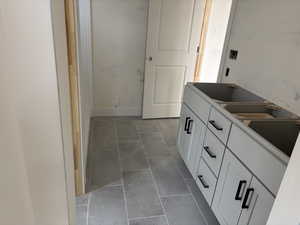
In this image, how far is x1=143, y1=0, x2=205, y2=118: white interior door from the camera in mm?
3057

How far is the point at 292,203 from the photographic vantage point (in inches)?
23.4

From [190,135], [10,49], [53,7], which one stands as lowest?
[190,135]

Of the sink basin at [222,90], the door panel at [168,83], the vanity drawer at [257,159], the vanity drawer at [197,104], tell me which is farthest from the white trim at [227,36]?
the vanity drawer at [257,159]

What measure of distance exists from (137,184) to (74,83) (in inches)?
45.2

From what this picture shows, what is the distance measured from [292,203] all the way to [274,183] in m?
0.60

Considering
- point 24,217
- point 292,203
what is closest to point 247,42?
point 292,203

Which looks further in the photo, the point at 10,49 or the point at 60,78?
the point at 60,78

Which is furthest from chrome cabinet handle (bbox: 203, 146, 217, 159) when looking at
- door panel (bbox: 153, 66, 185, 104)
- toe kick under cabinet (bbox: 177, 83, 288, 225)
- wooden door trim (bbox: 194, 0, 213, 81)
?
wooden door trim (bbox: 194, 0, 213, 81)

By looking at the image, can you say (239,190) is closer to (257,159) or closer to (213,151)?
(257,159)

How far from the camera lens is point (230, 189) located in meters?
1.48

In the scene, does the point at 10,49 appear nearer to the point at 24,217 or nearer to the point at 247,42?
the point at 24,217

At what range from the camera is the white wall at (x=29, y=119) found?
2.61 feet

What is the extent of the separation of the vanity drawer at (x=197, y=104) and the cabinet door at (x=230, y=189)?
443 millimetres

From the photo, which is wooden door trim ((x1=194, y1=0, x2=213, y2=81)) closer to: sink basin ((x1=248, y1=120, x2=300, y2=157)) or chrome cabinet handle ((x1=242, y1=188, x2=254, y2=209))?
sink basin ((x1=248, y1=120, x2=300, y2=157))
